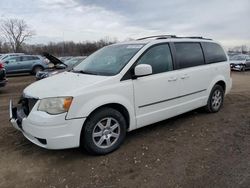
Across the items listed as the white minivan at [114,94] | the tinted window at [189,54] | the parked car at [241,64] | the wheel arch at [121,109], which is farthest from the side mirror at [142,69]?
the parked car at [241,64]

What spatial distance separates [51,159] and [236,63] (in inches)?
→ 863

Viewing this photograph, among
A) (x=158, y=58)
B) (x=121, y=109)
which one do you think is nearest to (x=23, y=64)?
(x=158, y=58)

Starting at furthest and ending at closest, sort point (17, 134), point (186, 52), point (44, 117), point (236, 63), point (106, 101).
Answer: point (236, 63) → point (186, 52) → point (17, 134) → point (106, 101) → point (44, 117)

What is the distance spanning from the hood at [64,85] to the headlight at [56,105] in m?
0.07

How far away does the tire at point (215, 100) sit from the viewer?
5.78m

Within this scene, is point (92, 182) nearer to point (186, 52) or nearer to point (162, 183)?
point (162, 183)

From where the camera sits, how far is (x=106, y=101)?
12.3ft

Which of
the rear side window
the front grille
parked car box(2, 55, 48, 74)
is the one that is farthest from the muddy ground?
parked car box(2, 55, 48, 74)

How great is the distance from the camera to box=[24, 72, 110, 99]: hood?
3.57m

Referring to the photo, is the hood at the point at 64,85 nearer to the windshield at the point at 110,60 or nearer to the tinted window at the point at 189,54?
the windshield at the point at 110,60

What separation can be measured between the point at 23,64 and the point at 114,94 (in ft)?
54.0

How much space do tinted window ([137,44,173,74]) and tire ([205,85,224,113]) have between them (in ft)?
5.26

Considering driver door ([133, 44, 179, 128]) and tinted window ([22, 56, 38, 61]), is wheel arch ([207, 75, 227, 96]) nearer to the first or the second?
driver door ([133, 44, 179, 128])

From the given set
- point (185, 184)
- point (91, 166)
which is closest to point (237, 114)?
Result: point (185, 184)
